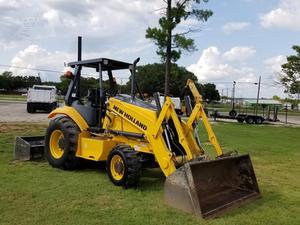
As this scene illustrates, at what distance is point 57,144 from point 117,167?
238 centimetres

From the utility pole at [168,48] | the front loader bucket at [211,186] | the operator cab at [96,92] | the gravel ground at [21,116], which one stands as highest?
the utility pole at [168,48]

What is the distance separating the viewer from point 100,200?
6195 millimetres

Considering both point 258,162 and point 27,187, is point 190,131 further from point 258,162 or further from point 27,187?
point 258,162

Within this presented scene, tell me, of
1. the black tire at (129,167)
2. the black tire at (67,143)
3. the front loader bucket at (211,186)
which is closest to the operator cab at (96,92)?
the black tire at (67,143)

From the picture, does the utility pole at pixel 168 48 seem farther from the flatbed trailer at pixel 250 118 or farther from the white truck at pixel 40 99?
the white truck at pixel 40 99

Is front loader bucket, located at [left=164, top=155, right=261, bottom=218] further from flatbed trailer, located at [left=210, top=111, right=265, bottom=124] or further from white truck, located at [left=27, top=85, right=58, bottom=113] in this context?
white truck, located at [left=27, top=85, right=58, bottom=113]

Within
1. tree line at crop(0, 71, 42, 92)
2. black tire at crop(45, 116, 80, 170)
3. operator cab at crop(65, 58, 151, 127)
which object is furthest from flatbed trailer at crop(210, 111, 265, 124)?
tree line at crop(0, 71, 42, 92)

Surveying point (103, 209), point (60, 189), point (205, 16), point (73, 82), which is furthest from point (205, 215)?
point (205, 16)

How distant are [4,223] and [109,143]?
2.99m

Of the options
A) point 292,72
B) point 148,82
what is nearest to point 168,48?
point 292,72

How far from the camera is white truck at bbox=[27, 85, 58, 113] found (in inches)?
1238

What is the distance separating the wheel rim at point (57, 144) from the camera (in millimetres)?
8641

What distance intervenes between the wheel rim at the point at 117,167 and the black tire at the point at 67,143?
4.60ft

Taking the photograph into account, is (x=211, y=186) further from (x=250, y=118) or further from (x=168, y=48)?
(x=250, y=118)
